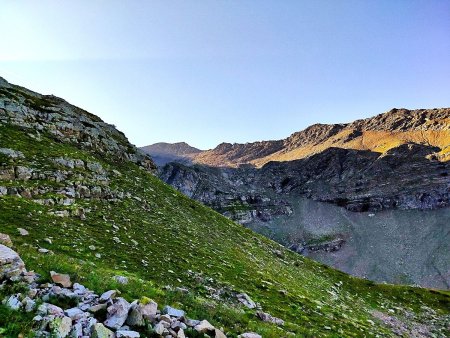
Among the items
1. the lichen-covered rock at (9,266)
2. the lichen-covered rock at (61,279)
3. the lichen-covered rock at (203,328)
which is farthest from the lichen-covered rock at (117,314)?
the lichen-covered rock at (9,266)

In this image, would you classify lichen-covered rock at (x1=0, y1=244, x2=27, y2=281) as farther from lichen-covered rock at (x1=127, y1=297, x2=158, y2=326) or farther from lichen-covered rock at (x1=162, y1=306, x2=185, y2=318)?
lichen-covered rock at (x1=162, y1=306, x2=185, y2=318)

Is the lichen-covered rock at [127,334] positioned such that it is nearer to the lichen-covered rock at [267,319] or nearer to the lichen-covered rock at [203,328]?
the lichen-covered rock at [203,328]

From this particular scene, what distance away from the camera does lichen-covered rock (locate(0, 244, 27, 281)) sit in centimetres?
1000

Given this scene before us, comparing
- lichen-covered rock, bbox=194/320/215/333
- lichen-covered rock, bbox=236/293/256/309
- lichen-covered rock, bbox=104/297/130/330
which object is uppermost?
lichen-covered rock, bbox=104/297/130/330

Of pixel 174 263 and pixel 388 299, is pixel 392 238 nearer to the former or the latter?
pixel 388 299

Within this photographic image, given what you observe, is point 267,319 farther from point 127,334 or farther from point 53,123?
point 53,123

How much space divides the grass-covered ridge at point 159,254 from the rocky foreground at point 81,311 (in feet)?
1.87

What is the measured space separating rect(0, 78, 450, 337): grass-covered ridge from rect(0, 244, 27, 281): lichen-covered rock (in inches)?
39.8

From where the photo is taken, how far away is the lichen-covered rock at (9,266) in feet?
32.8

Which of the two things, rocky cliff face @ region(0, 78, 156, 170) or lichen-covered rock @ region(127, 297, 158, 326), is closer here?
lichen-covered rock @ region(127, 297, 158, 326)

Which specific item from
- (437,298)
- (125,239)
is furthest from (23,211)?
(437,298)

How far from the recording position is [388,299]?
4719cm

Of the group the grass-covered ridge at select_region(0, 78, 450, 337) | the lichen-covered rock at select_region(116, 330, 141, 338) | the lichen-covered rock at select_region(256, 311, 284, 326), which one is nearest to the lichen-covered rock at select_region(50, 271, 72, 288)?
the grass-covered ridge at select_region(0, 78, 450, 337)

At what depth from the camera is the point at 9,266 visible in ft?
34.0
